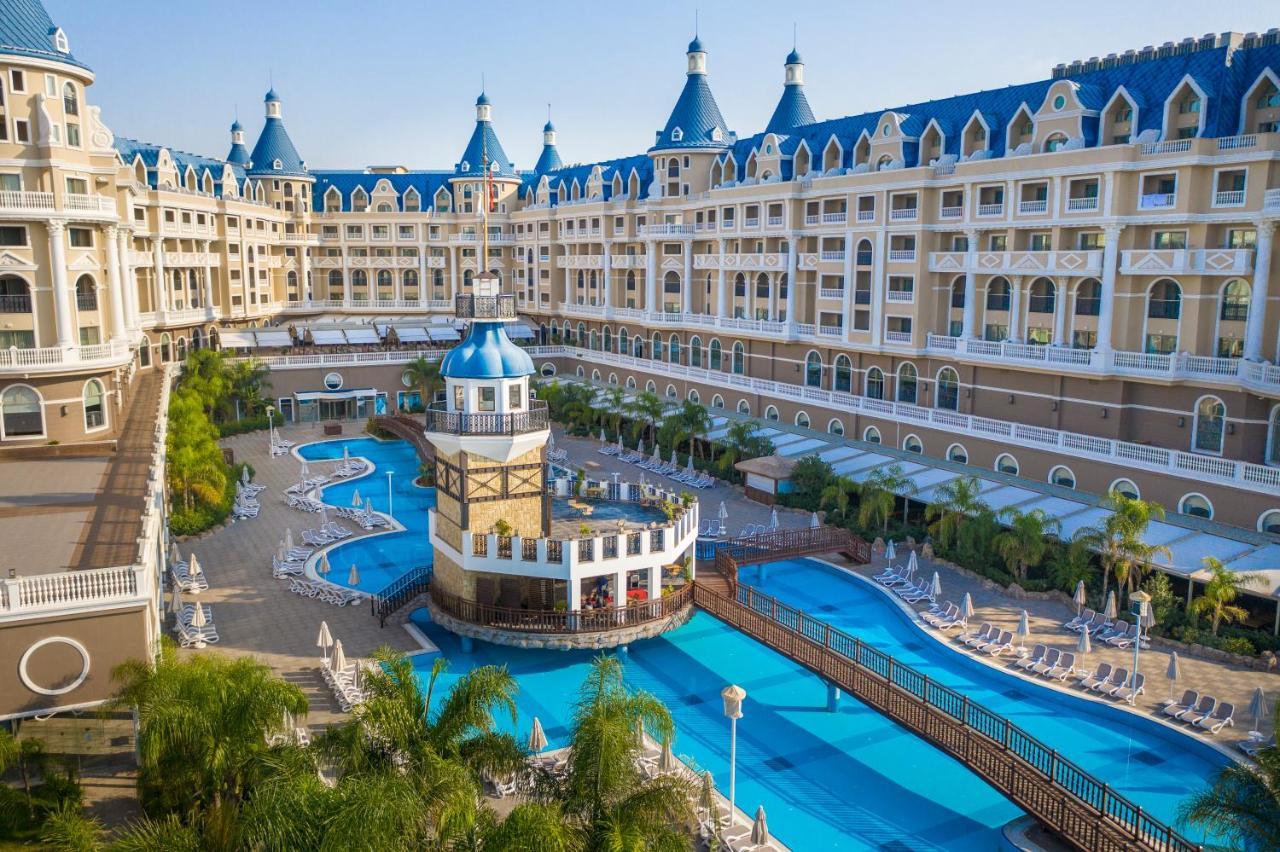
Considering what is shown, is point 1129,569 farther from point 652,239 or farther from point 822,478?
point 652,239

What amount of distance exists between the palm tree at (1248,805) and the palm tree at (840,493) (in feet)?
72.7

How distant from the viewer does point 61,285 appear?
31438 millimetres

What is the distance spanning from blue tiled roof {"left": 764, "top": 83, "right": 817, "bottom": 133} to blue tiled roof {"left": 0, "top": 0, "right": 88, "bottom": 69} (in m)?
36.7

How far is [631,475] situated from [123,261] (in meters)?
23.3

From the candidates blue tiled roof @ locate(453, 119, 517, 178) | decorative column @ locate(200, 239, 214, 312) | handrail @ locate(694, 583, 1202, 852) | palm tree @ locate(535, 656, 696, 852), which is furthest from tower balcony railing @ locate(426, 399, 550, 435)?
blue tiled roof @ locate(453, 119, 517, 178)

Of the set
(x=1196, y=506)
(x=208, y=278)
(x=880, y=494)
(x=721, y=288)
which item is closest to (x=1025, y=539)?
(x=880, y=494)

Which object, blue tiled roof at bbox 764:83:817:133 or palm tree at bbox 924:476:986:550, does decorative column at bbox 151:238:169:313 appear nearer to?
blue tiled roof at bbox 764:83:817:133

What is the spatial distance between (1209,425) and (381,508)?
32.5 m

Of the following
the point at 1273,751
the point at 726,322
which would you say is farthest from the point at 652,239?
the point at 1273,751

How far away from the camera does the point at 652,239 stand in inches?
2323

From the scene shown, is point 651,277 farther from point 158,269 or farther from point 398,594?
point 398,594

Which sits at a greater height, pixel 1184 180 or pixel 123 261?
pixel 1184 180

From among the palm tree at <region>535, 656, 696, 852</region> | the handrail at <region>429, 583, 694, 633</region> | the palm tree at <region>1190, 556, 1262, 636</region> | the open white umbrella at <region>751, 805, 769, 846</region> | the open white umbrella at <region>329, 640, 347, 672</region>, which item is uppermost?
the palm tree at <region>535, 656, 696, 852</region>

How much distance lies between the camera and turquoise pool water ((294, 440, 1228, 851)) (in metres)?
19.7
